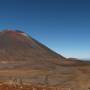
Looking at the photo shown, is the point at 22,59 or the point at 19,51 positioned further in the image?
the point at 19,51

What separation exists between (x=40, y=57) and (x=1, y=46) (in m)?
25.3

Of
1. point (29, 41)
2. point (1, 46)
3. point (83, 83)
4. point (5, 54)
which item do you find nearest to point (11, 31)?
point (29, 41)

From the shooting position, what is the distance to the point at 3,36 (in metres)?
170

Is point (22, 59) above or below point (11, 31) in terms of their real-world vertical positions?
below

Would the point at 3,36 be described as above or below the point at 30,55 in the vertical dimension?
above

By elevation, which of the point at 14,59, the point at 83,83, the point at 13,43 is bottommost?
the point at 83,83

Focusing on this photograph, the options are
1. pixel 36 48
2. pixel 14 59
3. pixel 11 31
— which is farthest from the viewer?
pixel 11 31

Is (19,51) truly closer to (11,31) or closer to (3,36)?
(3,36)

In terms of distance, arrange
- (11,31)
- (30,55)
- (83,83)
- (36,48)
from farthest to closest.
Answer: (11,31) → (36,48) → (30,55) → (83,83)

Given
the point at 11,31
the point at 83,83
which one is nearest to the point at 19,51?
the point at 11,31

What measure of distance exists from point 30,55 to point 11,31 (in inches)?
1634

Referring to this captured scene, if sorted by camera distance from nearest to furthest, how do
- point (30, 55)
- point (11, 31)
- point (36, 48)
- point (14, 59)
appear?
point (14, 59) < point (30, 55) < point (36, 48) < point (11, 31)

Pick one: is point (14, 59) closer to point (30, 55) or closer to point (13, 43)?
point (30, 55)

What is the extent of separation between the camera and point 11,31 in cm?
18388
